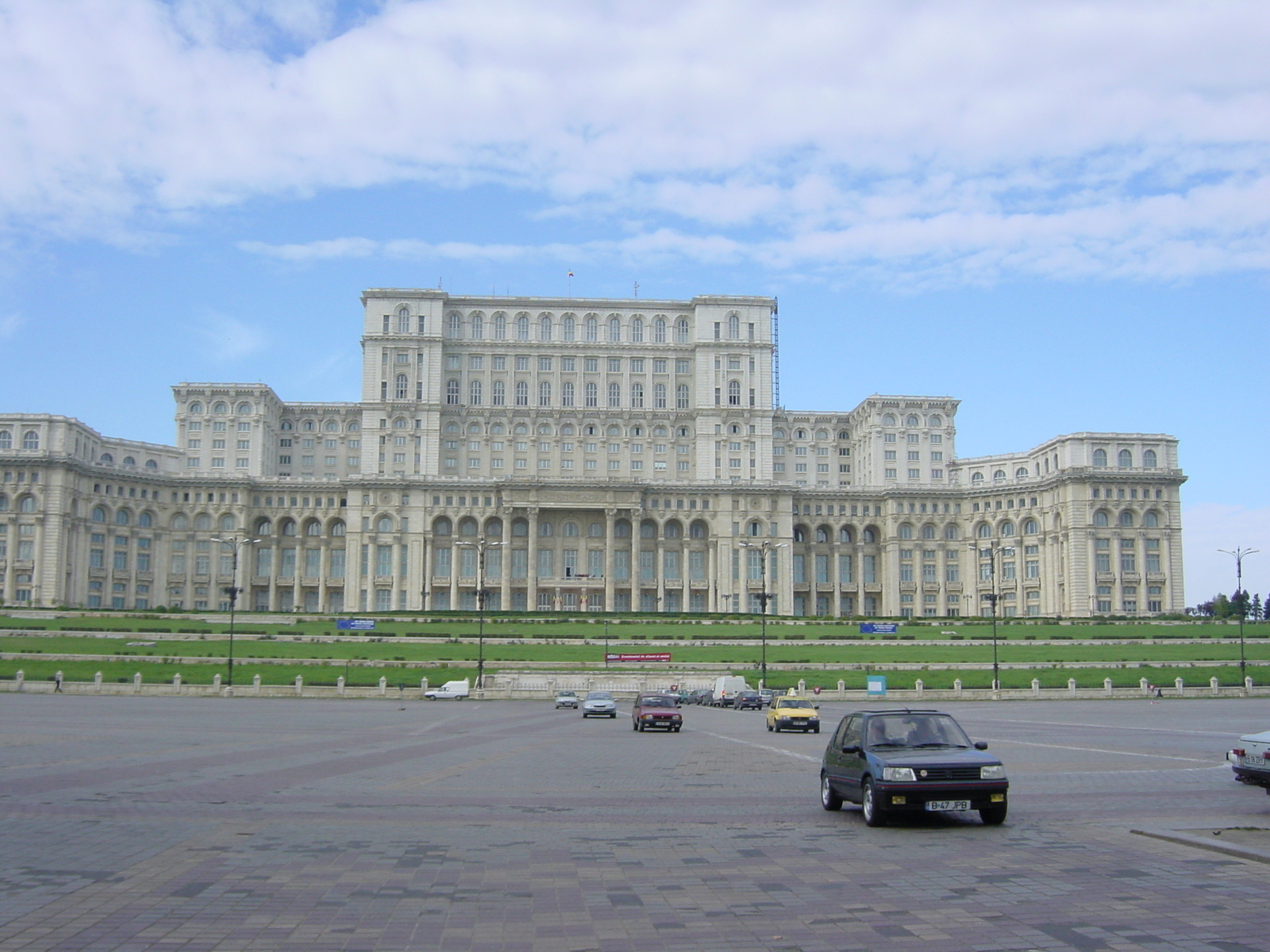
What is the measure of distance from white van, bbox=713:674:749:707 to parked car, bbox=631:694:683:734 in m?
20.7

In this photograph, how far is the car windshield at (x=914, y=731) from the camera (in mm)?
16219

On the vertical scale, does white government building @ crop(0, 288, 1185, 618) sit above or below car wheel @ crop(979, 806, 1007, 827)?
above

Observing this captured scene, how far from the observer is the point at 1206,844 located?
1324 cm

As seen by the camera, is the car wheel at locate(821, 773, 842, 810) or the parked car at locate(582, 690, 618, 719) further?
the parked car at locate(582, 690, 618, 719)

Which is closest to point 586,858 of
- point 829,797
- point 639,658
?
point 829,797

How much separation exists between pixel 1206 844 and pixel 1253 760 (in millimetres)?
4417

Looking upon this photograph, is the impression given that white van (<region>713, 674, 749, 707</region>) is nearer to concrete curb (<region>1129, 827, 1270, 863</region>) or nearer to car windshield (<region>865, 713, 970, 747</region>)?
car windshield (<region>865, 713, 970, 747</region>)

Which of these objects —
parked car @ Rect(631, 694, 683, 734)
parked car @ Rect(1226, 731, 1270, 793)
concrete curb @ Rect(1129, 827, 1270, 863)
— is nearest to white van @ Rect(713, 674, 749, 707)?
parked car @ Rect(631, 694, 683, 734)

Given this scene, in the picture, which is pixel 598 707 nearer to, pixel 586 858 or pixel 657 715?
pixel 657 715

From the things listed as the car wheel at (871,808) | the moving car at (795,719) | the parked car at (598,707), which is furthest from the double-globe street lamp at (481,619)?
the car wheel at (871,808)

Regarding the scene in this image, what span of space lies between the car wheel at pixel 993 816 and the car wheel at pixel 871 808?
1373 millimetres

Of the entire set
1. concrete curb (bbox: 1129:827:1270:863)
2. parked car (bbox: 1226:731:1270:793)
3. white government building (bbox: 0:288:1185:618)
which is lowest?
concrete curb (bbox: 1129:827:1270:863)

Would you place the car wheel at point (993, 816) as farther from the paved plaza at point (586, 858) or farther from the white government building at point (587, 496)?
the white government building at point (587, 496)

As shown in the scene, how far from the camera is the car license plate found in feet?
50.0
